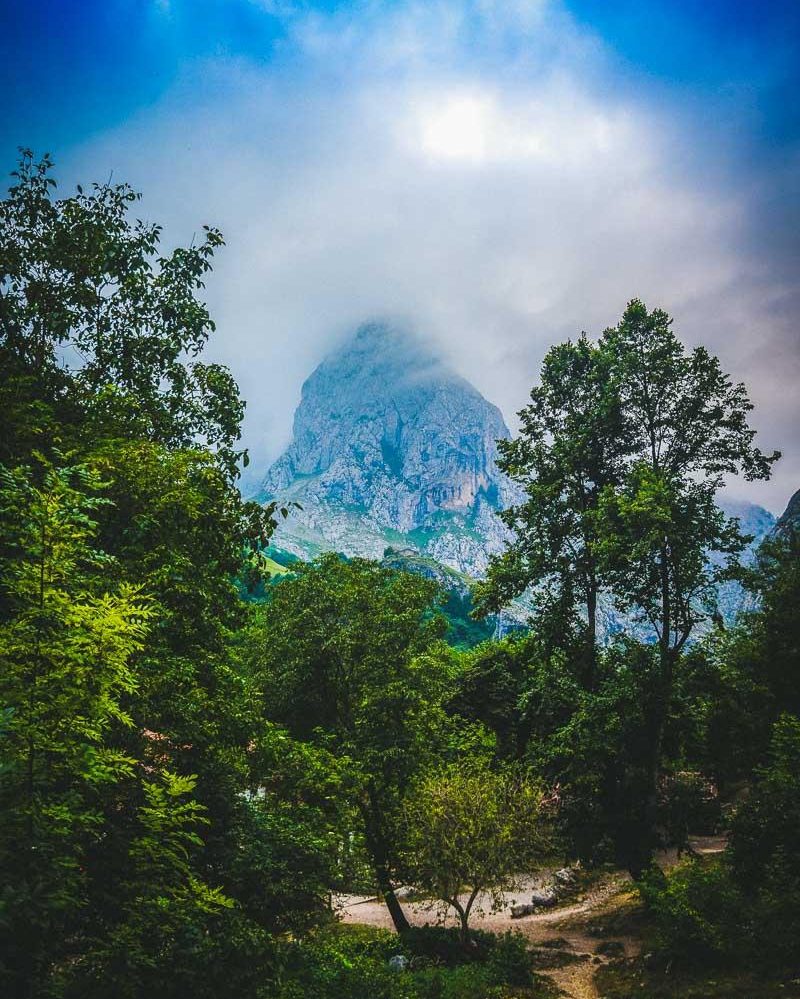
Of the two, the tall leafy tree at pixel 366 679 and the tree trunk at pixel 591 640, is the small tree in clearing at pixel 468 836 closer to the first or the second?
the tall leafy tree at pixel 366 679

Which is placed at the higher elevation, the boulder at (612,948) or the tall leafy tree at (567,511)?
the tall leafy tree at (567,511)

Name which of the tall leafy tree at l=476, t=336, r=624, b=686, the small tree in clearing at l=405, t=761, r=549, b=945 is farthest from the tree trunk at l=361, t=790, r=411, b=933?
the tall leafy tree at l=476, t=336, r=624, b=686

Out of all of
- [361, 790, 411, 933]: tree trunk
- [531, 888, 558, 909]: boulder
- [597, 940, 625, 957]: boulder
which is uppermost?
[361, 790, 411, 933]: tree trunk

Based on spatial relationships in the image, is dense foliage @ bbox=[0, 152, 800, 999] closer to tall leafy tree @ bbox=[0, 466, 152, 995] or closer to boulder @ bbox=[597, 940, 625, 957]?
tall leafy tree @ bbox=[0, 466, 152, 995]

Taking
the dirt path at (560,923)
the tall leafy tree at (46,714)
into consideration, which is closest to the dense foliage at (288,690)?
the tall leafy tree at (46,714)

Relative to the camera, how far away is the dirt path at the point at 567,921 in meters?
14.9

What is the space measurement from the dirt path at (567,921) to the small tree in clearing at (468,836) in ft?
2.67

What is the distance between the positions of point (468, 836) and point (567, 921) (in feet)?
31.8

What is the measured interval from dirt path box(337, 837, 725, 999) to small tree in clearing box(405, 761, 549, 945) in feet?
2.67

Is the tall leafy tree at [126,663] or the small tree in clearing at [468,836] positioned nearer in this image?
the tall leafy tree at [126,663]

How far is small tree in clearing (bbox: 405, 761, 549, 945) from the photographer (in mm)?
15430

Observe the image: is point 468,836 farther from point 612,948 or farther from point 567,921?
point 567,921

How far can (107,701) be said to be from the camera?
531cm

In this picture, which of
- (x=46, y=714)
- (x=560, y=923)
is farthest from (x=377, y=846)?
(x=46, y=714)
